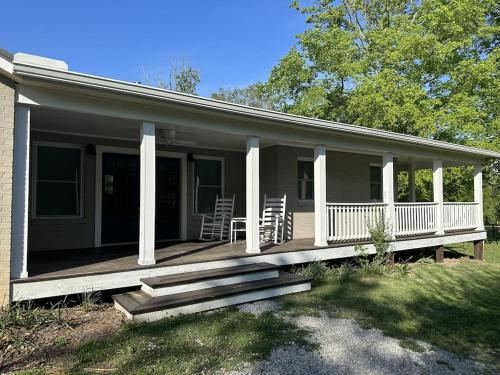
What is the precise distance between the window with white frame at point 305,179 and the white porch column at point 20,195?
19.7 feet

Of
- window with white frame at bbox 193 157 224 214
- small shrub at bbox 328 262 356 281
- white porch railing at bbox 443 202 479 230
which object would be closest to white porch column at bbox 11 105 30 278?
window with white frame at bbox 193 157 224 214

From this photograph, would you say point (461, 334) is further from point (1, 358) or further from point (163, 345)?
point (1, 358)

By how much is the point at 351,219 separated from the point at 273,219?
1607mm

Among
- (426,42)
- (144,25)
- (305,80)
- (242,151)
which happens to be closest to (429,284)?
(242,151)

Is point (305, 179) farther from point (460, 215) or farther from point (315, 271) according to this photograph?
point (460, 215)

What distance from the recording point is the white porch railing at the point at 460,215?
9780mm

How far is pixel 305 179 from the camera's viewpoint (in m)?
9.10

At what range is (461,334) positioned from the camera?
4.21 metres

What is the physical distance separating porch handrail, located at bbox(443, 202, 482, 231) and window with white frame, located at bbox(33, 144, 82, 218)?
874 centimetres

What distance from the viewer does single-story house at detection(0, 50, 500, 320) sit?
4273 mm

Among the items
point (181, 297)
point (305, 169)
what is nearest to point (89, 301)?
point (181, 297)

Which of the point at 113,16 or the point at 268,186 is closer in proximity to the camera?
the point at 268,186

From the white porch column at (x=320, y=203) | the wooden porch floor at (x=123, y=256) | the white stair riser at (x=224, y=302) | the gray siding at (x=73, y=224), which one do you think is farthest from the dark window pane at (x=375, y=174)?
the white stair riser at (x=224, y=302)

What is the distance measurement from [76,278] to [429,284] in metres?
5.73
